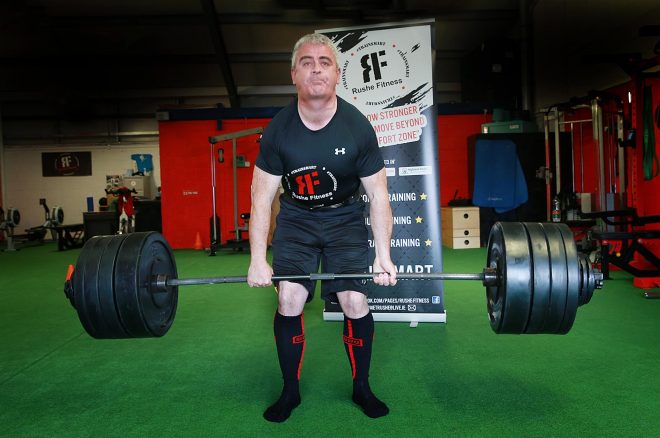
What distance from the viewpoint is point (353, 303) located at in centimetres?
178

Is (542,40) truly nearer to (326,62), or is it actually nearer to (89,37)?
(326,62)

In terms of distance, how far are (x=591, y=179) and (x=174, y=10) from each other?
679 centimetres

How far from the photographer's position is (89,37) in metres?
8.44

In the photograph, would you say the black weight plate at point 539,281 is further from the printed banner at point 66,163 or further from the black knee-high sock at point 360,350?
the printed banner at point 66,163

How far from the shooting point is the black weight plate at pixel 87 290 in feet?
5.13

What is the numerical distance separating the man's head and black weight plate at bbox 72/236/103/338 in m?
0.91

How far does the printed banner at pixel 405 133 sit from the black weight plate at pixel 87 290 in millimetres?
1683

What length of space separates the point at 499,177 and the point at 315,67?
18.6 ft

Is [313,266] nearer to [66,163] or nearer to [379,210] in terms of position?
[379,210]

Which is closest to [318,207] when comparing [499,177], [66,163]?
[499,177]

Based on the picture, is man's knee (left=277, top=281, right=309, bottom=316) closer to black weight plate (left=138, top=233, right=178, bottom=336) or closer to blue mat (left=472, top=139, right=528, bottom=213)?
black weight plate (left=138, top=233, right=178, bottom=336)

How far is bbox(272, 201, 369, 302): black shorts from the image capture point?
5.68 feet

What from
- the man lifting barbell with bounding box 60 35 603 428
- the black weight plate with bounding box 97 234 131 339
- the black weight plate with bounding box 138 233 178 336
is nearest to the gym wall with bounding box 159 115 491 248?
the black weight plate with bounding box 138 233 178 336

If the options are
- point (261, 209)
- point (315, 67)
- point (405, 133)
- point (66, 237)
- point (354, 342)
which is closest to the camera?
point (315, 67)
